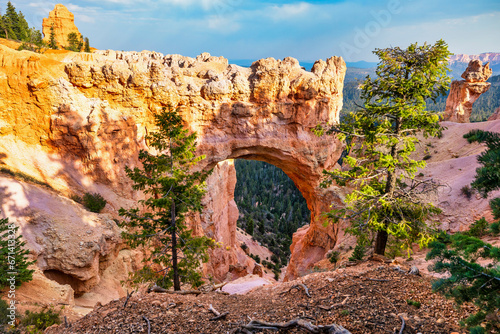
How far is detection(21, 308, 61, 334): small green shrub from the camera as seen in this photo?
24.2 feet

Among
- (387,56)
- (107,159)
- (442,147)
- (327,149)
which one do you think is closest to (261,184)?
(442,147)

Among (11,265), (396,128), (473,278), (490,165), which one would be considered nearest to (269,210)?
(396,128)

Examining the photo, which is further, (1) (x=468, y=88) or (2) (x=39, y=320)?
(1) (x=468, y=88)

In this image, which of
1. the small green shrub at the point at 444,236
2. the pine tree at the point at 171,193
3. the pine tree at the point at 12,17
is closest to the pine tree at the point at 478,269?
the small green shrub at the point at 444,236

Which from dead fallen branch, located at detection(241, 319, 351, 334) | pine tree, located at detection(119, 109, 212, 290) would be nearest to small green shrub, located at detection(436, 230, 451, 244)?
dead fallen branch, located at detection(241, 319, 351, 334)

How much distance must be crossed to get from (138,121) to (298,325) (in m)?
18.0

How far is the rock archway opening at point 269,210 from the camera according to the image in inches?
1965

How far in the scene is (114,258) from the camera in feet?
46.8

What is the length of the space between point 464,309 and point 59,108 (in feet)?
68.1

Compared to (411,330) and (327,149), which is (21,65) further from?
(327,149)

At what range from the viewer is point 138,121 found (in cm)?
1966

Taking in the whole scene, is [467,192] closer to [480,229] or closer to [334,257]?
[480,229]

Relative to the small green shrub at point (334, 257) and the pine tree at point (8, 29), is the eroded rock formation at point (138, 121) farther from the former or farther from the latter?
the pine tree at point (8, 29)

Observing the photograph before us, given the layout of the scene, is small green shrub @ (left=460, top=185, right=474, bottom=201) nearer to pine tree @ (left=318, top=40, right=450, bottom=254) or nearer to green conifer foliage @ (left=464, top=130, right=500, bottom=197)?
pine tree @ (left=318, top=40, right=450, bottom=254)
